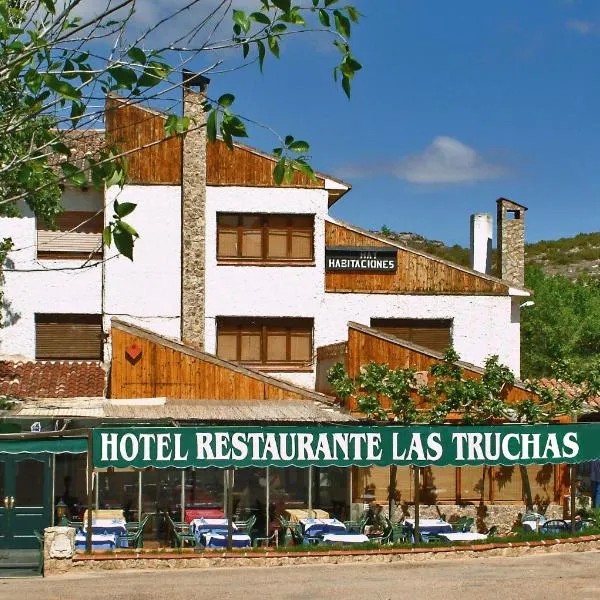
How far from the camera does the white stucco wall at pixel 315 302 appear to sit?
Answer: 30.4 meters

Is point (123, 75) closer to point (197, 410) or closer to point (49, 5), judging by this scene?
point (49, 5)

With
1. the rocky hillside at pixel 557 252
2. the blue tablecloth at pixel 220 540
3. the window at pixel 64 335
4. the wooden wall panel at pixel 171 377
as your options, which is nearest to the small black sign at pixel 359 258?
the wooden wall panel at pixel 171 377

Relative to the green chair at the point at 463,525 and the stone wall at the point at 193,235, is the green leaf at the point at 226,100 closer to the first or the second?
the green chair at the point at 463,525

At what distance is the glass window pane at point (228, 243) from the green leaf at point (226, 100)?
20.4m

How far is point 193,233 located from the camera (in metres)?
30.1

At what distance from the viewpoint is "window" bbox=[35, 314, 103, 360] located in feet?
99.4

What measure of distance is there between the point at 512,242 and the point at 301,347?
788cm

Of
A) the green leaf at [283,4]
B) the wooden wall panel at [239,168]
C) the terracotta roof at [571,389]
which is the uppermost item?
the wooden wall panel at [239,168]

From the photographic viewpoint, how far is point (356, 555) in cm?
2023

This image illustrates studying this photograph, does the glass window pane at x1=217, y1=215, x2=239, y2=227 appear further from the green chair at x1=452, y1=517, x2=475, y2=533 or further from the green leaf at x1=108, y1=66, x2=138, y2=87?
the green leaf at x1=108, y1=66, x2=138, y2=87

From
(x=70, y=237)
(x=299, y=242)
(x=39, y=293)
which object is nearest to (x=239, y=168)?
(x=299, y=242)

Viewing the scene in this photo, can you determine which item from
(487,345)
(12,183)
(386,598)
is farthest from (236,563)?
(487,345)

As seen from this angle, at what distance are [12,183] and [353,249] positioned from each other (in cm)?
1217

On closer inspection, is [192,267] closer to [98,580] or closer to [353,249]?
[353,249]
